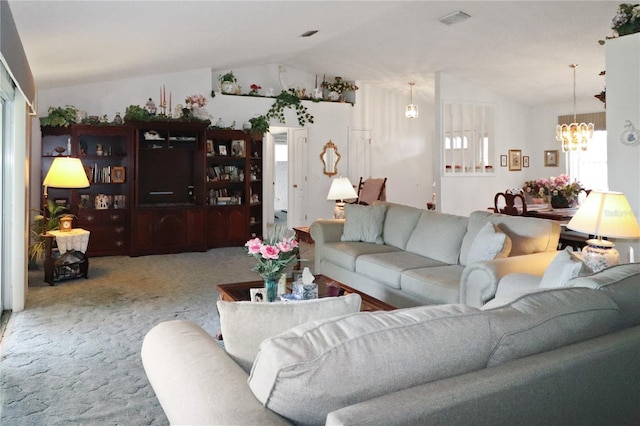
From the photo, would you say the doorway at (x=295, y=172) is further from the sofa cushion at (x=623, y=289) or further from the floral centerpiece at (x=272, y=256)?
the sofa cushion at (x=623, y=289)

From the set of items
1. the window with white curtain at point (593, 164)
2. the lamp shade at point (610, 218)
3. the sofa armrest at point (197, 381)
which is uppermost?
the window with white curtain at point (593, 164)

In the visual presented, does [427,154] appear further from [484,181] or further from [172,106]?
[172,106]

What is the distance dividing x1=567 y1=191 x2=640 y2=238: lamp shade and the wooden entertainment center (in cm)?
559

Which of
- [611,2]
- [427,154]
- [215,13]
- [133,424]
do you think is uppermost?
[611,2]

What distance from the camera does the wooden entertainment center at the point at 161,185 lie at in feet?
22.4

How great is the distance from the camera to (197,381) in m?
1.26

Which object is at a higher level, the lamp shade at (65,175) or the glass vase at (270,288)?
the lamp shade at (65,175)

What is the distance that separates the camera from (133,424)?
2.36 meters

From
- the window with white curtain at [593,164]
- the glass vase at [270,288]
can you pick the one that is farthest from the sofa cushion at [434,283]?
the window with white curtain at [593,164]

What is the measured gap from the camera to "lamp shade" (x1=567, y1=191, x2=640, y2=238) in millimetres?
2873

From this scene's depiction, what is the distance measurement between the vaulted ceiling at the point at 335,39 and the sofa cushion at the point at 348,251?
97.3 inches

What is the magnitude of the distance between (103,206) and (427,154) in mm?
6707

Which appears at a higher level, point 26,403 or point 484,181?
point 484,181

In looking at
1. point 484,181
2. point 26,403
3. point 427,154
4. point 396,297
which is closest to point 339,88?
point 427,154
